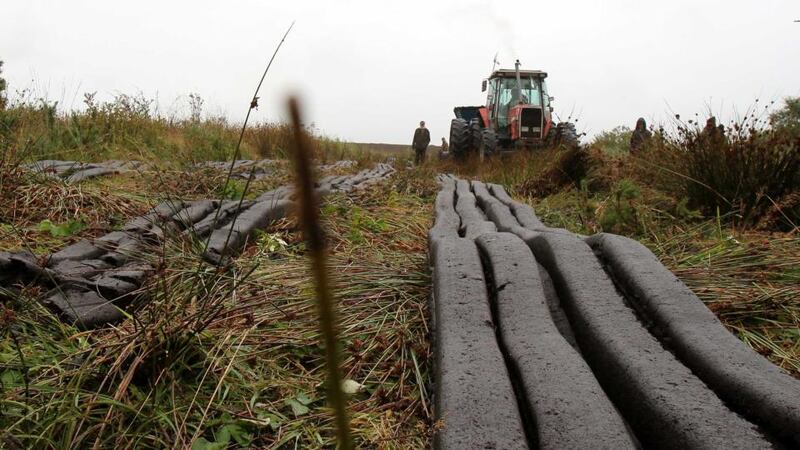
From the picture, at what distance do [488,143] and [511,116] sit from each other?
3.93ft

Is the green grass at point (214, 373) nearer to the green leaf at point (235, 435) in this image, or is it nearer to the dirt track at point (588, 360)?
the green leaf at point (235, 435)

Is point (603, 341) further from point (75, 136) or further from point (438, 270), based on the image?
point (75, 136)

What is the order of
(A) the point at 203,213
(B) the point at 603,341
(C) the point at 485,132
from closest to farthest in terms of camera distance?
(B) the point at 603,341, (A) the point at 203,213, (C) the point at 485,132

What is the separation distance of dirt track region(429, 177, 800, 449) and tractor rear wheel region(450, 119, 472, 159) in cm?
1033

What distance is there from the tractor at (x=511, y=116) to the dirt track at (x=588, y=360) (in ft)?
32.6

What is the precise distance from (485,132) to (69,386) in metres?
11.0

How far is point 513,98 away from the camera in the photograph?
12.8 m

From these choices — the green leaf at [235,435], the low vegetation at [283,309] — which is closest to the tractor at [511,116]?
the low vegetation at [283,309]

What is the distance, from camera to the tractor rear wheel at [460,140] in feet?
41.1

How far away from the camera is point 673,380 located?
144 centimetres

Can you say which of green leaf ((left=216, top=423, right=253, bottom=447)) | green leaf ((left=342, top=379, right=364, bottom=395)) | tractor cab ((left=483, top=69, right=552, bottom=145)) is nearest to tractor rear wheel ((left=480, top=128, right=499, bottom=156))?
tractor cab ((left=483, top=69, right=552, bottom=145))

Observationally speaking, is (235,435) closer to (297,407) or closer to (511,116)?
(297,407)

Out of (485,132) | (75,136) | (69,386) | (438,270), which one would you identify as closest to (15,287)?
(69,386)

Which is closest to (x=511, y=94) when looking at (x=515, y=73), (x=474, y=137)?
(x=515, y=73)
